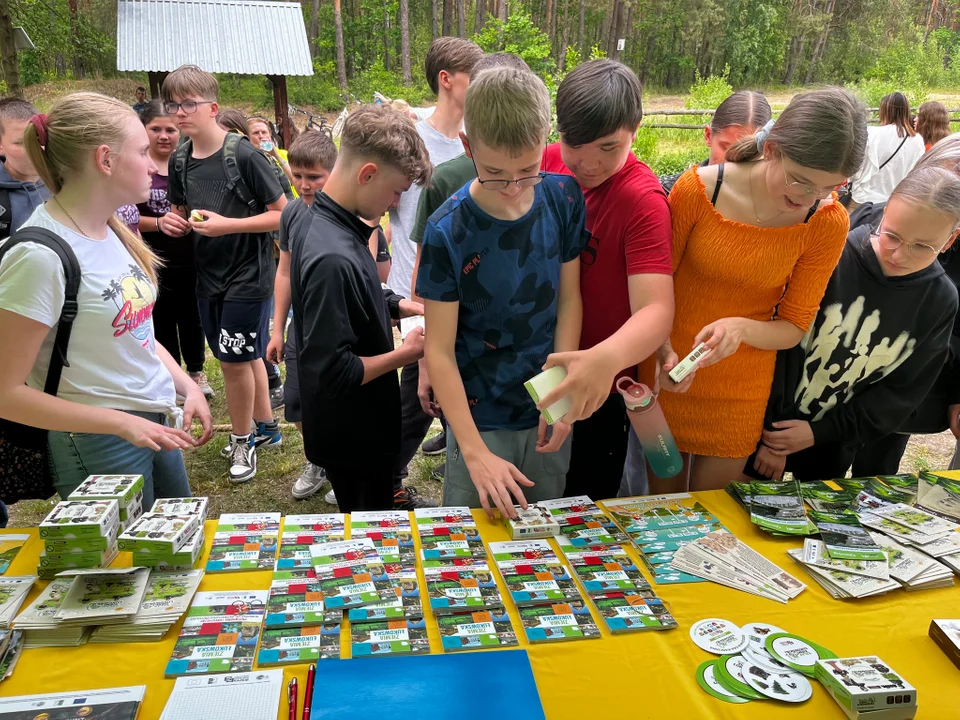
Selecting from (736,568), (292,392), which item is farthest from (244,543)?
(292,392)

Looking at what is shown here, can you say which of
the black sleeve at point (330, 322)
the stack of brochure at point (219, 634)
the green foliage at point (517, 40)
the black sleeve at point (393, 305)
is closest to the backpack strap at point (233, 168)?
the black sleeve at point (393, 305)

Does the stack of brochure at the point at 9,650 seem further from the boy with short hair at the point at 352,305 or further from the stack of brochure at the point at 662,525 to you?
the stack of brochure at the point at 662,525

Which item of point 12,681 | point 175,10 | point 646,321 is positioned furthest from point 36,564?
point 175,10

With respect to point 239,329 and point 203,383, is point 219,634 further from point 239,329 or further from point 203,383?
point 203,383

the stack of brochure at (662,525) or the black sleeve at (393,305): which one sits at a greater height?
the black sleeve at (393,305)

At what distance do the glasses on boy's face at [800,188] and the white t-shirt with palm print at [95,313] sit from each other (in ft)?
5.03

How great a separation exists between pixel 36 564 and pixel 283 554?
478 millimetres

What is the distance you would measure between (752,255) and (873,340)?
51cm

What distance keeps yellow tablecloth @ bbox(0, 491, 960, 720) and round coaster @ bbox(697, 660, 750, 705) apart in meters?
0.01

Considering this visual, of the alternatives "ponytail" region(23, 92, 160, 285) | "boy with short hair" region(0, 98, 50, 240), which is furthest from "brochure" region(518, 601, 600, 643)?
"boy with short hair" region(0, 98, 50, 240)

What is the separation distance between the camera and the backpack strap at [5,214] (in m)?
2.50

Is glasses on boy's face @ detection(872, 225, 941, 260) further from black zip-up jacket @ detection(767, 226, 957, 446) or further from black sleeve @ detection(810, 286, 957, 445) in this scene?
black sleeve @ detection(810, 286, 957, 445)

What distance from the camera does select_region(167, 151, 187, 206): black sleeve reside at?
296 centimetres

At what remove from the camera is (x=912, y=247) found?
1.63m
